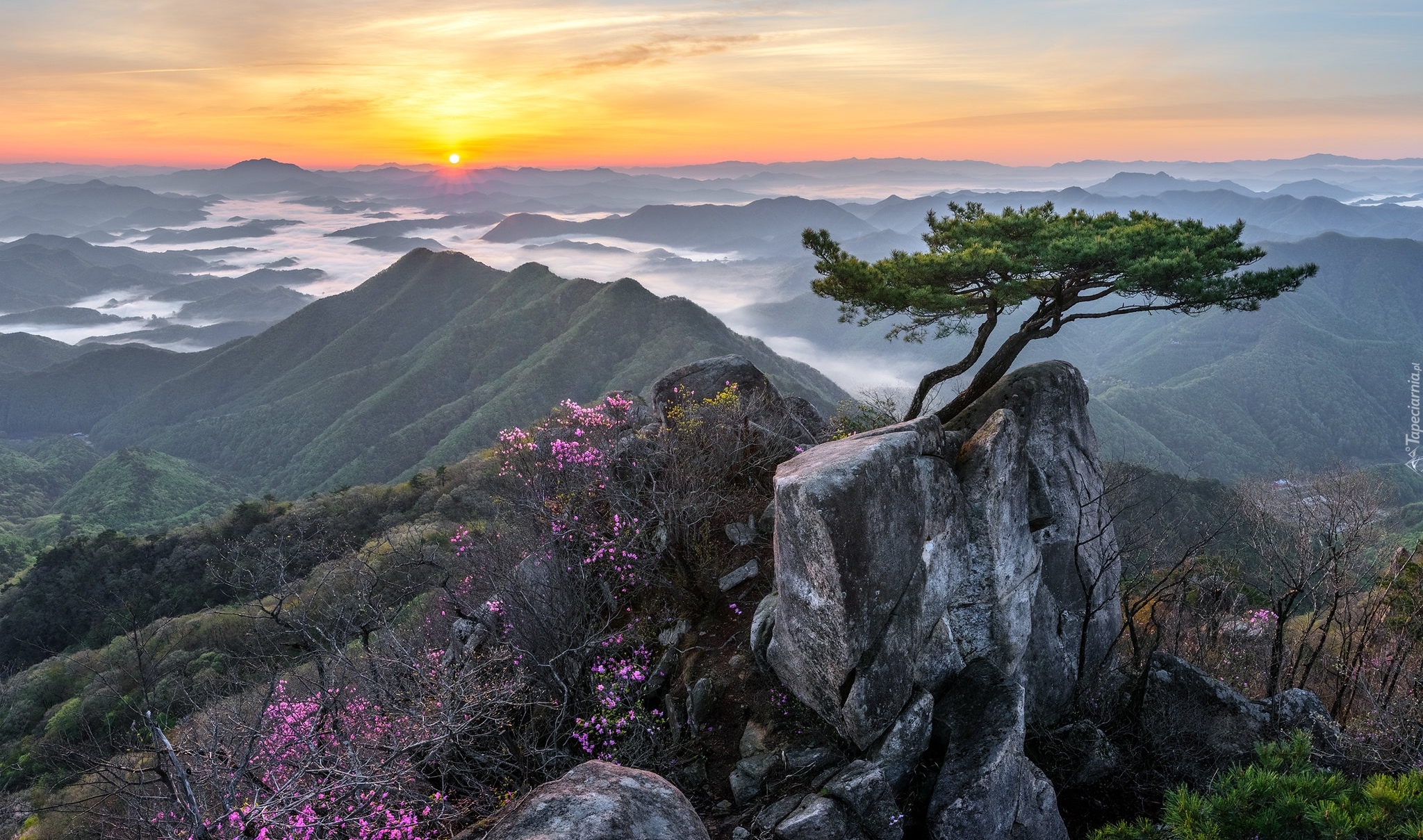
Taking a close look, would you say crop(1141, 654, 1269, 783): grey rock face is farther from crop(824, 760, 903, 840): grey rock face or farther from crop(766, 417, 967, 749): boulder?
crop(824, 760, 903, 840): grey rock face

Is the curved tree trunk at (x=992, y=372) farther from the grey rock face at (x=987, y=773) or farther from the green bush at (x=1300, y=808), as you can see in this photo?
the green bush at (x=1300, y=808)

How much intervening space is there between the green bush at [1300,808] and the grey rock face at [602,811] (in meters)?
5.48

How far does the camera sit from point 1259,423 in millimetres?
180750

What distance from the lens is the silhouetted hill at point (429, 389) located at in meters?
141

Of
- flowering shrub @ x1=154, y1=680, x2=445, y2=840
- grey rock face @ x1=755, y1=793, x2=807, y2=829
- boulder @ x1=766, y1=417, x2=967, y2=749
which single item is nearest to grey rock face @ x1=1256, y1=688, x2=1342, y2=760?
boulder @ x1=766, y1=417, x2=967, y2=749

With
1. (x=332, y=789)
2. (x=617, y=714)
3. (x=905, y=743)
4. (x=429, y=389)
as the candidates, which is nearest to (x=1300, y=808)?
(x=905, y=743)

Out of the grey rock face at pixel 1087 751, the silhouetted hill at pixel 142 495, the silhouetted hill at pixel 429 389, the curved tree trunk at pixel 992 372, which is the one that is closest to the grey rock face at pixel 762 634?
the curved tree trunk at pixel 992 372

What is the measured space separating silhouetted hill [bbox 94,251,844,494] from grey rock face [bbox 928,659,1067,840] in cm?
11175

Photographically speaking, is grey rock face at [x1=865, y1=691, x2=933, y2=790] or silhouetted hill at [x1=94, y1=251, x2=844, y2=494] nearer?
grey rock face at [x1=865, y1=691, x2=933, y2=790]

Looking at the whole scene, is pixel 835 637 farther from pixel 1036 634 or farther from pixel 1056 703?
pixel 1056 703

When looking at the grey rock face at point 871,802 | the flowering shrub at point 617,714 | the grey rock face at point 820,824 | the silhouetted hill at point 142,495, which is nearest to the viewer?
the grey rock face at point 820,824

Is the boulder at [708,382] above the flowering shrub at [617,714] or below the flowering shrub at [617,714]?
above

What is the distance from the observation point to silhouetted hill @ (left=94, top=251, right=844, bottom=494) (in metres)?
141

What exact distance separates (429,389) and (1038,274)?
170m
